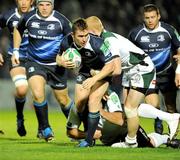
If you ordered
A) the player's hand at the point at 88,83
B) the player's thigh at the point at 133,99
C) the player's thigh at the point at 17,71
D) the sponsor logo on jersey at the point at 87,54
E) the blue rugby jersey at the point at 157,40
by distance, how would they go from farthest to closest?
the player's thigh at the point at 17,71, the blue rugby jersey at the point at 157,40, the player's thigh at the point at 133,99, the sponsor logo on jersey at the point at 87,54, the player's hand at the point at 88,83

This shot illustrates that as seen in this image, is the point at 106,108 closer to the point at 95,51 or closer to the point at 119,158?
the point at 95,51

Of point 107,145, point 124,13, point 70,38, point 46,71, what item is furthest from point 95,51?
point 124,13

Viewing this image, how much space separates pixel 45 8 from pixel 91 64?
1.94 meters

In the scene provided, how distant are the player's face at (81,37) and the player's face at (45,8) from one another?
1975 millimetres

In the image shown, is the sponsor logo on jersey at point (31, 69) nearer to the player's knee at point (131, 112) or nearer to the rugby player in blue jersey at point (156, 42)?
the rugby player in blue jersey at point (156, 42)

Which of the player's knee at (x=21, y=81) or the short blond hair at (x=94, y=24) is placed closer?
the short blond hair at (x=94, y=24)

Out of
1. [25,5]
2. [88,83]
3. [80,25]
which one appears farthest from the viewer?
[25,5]

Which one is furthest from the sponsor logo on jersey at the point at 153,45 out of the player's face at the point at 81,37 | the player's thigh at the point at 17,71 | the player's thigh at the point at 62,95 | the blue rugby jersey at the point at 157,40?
the player's face at the point at 81,37

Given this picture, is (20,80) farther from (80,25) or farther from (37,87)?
(80,25)

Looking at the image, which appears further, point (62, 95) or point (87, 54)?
point (62, 95)

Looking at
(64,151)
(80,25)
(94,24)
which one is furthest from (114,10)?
(64,151)

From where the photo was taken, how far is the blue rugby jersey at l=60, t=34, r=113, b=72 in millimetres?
10328

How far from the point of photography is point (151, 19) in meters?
12.3

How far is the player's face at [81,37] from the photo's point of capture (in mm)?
10242
